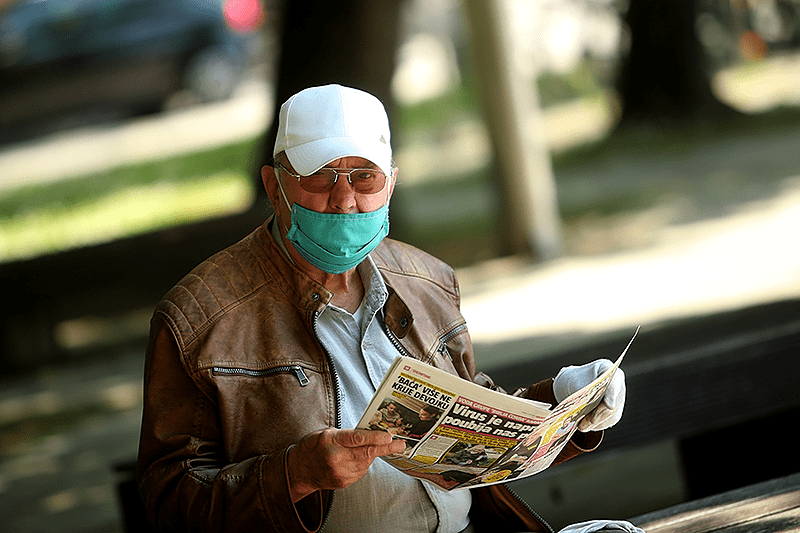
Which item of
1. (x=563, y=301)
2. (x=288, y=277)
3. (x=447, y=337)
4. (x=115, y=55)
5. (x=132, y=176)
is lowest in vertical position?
(x=563, y=301)

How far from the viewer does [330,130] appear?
7.43ft

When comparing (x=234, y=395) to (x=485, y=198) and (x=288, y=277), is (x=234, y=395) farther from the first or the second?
(x=485, y=198)

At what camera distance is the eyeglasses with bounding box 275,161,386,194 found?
7.50 feet

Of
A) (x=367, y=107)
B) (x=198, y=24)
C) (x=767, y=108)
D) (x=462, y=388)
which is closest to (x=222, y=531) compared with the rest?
(x=462, y=388)

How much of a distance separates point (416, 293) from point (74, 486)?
134 inches

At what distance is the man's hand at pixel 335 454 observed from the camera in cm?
194

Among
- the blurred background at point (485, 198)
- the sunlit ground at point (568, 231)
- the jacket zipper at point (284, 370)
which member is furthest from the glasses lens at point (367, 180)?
the sunlit ground at point (568, 231)

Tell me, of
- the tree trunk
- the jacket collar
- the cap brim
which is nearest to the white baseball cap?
the cap brim

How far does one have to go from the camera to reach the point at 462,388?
6.34 ft

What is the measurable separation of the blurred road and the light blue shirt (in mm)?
2161

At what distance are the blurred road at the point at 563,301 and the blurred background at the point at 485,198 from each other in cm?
3

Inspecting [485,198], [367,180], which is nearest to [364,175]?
[367,180]

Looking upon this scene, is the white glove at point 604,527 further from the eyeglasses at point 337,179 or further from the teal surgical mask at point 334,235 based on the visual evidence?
the eyeglasses at point 337,179

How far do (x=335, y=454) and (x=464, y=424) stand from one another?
0.84ft
